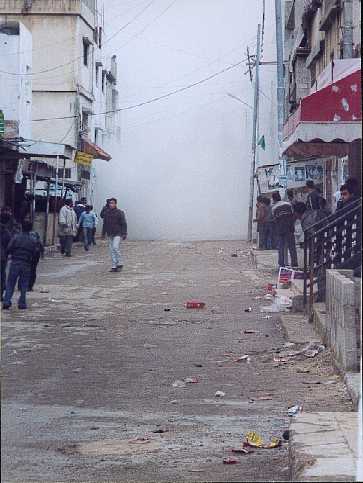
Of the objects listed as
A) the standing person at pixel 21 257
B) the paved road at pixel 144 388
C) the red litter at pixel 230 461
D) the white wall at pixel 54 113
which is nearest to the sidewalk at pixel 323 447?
the paved road at pixel 144 388

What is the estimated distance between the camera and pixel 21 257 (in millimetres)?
15633

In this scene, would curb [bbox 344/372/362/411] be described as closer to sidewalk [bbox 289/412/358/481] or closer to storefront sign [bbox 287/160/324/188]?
sidewalk [bbox 289/412/358/481]

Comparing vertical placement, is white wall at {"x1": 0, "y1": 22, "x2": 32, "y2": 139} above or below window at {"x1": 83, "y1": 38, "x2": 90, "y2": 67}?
below

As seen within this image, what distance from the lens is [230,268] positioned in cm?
2622

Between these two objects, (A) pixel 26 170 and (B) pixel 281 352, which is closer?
(B) pixel 281 352

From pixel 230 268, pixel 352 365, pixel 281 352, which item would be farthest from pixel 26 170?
pixel 352 365

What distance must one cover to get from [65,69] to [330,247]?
30840 mm

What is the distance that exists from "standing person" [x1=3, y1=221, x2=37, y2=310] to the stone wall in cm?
659

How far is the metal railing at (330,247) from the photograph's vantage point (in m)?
12.5

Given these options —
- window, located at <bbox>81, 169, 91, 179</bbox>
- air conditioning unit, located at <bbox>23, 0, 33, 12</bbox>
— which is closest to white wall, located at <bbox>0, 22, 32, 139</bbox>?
air conditioning unit, located at <bbox>23, 0, 33, 12</bbox>

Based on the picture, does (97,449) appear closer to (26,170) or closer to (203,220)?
(26,170)

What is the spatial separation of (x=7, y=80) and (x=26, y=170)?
3.34 metres

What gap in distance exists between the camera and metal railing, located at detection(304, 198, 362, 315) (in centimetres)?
1255

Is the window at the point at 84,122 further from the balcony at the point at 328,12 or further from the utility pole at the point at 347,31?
the utility pole at the point at 347,31
